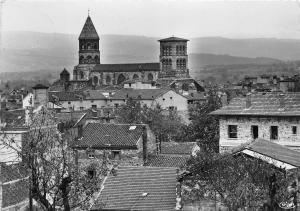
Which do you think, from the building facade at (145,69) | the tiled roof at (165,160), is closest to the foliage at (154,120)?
the tiled roof at (165,160)

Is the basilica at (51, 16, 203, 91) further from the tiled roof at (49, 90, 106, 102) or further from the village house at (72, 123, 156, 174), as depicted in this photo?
the village house at (72, 123, 156, 174)

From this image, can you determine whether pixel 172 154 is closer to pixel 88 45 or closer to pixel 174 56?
pixel 174 56

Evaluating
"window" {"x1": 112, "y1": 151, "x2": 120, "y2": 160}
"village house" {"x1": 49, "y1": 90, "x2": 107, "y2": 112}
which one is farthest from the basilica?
"window" {"x1": 112, "y1": 151, "x2": 120, "y2": 160}

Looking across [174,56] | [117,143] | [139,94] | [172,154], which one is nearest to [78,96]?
[139,94]

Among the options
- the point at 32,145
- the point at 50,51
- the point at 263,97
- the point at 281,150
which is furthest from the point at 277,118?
the point at 50,51

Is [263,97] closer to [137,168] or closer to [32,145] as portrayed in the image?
[137,168]

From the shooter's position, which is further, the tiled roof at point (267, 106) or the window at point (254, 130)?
the window at point (254, 130)

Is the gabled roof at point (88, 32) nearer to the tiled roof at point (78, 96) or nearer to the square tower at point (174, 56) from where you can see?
the square tower at point (174, 56)
